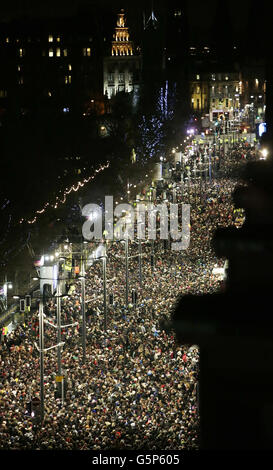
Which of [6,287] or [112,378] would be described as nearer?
[112,378]

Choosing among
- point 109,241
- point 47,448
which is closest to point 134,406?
point 47,448

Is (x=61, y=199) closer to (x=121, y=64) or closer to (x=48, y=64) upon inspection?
(x=48, y=64)

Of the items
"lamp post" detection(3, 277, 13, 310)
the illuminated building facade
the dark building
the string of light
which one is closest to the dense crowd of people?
"lamp post" detection(3, 277, 13, 310)

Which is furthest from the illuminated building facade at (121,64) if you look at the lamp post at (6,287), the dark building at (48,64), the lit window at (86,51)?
the lamp post at (6,287)

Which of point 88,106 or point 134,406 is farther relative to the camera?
point 88,106

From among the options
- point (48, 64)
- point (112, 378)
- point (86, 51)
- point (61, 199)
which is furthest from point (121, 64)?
point (112, 378)

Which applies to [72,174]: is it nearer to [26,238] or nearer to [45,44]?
[26,238]
